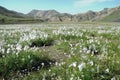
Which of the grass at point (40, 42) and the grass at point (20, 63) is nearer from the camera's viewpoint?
the grass at point (20, 63)

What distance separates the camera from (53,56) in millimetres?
10945

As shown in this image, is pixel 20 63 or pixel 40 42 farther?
pixel 40 42

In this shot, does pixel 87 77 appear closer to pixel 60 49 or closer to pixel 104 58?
pixel 104 58

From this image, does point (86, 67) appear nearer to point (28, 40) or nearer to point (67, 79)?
point (67, 79)

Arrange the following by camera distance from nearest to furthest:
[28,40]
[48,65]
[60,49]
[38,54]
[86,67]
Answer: [86,67]
[48,65]
[38,54]
[60,49]
[28,40]

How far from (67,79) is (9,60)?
2.35 m

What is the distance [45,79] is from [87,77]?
45.0 inches

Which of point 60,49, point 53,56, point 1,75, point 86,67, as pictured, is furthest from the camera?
point 60,49

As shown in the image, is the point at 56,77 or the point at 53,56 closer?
the point at 56,77

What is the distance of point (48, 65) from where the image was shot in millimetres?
9367

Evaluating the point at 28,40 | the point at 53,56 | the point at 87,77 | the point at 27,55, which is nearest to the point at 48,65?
the point at 27,55

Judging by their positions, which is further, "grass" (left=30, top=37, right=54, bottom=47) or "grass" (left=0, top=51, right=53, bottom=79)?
"grass" (left=30, top=37, right=54, bottom=47)

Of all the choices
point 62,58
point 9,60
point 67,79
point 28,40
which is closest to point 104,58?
point 62,58

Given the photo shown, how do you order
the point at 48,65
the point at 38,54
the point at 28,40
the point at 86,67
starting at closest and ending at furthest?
1. the point at 86,67
2. the point at 48,65
3. the point at 38,54
4. the point at 28,40
